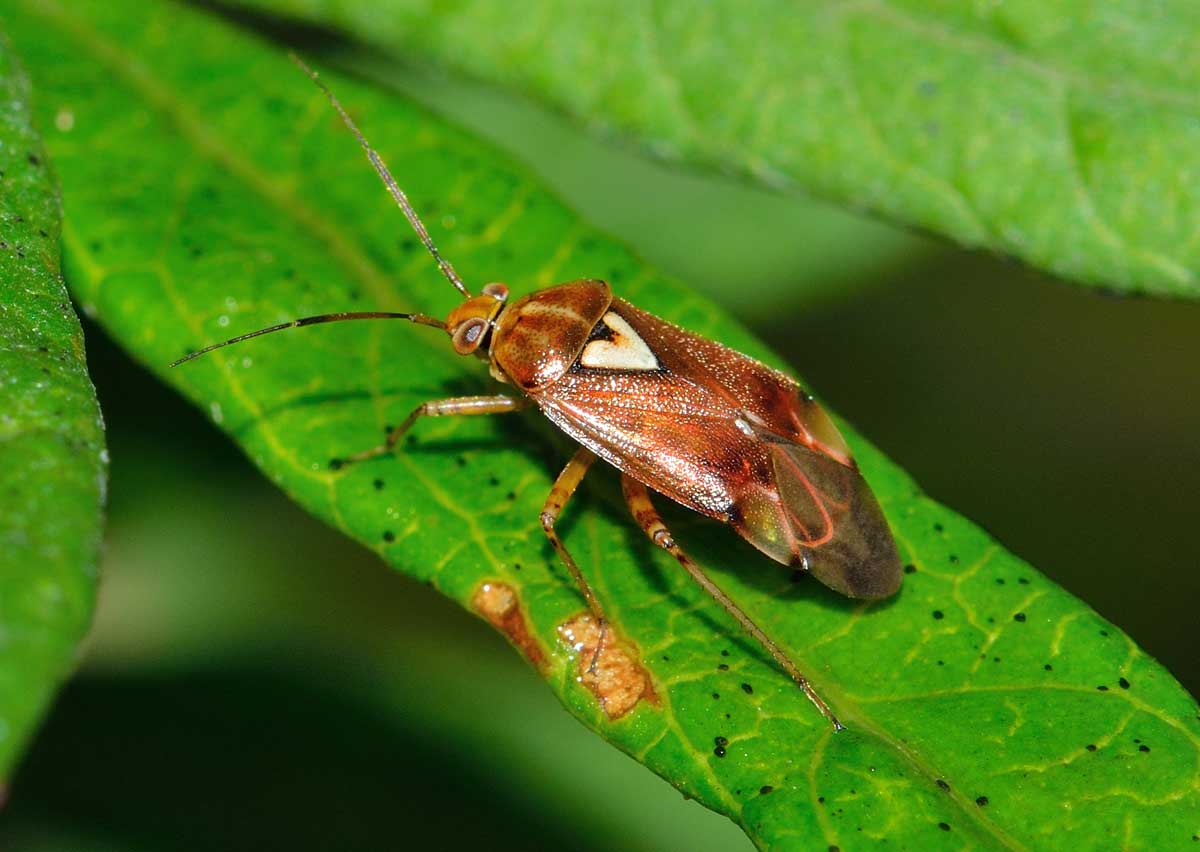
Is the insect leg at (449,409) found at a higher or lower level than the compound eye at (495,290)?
lower

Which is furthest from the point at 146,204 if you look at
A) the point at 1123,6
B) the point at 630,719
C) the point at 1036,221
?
the point at 1123,6

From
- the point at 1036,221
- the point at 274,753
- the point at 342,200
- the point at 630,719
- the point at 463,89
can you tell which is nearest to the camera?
the point at 630,719

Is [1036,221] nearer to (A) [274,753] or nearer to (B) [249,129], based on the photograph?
(B) [249,129]

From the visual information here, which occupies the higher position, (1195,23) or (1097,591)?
(1195,23)

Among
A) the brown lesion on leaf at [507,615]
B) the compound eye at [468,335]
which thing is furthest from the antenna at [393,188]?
the brown lesion on leaf at [507,615]

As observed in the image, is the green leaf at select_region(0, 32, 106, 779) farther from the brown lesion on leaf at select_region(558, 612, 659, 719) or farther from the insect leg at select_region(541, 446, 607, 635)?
the insect leg at select_region(541, 446, 607, 635)

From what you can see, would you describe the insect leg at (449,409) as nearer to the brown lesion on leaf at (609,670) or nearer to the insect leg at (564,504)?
the insect leg at (564,504)

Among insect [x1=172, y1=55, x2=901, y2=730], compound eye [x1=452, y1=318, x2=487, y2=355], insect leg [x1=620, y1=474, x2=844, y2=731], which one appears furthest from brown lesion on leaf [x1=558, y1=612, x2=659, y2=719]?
compound eye [x1=452, y1=318, x2=487, y2=355]
